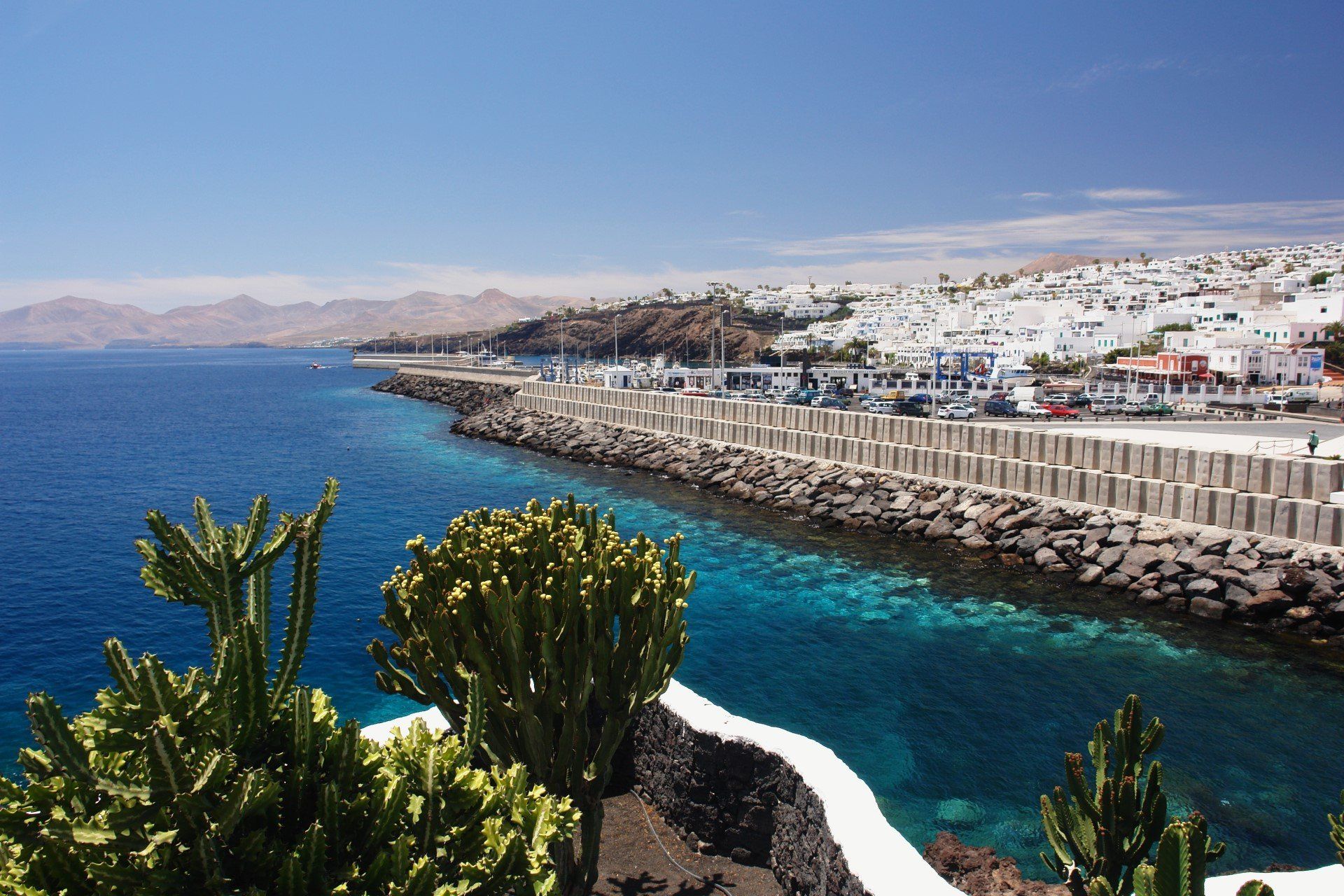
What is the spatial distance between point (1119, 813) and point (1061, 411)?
142 ft

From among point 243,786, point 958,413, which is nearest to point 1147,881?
point 243,786

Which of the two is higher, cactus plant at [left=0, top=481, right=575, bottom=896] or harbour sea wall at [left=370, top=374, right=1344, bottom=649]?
cactus plant at [left=0, top=481, right=575, bottom=896]

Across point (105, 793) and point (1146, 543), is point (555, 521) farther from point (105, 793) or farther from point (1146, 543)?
point (1146, 543)

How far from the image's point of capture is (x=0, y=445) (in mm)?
58812

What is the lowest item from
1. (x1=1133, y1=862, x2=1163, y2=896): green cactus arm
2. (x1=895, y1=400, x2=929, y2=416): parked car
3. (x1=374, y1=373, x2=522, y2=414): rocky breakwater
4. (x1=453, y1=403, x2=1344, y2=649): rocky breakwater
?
(x1=453, y1=403, x2=1344, y2=649): rocky breakwater

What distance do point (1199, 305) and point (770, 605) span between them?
125717 millimetres

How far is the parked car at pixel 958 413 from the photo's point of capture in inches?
1747

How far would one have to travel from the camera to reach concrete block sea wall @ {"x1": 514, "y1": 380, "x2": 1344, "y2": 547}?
2245 cm

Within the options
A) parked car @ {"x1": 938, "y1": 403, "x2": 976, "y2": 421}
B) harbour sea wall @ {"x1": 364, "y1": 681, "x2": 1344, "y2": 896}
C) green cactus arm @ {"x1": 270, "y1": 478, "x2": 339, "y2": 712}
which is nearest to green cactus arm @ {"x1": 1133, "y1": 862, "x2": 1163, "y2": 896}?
harbour sea wall @ {"x1": 364, "y1": 681, "x2": 1344, "y2": 896}

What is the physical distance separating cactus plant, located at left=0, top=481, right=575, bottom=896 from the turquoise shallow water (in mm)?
9082

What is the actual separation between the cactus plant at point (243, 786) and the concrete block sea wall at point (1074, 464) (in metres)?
24.1

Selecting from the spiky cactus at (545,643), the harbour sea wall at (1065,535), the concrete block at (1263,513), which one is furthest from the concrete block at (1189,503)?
the spiky cactus at (545,643)

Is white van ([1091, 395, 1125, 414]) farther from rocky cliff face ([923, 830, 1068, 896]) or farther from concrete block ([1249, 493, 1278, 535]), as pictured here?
rocky cliff face ([923, 830, 1068, 896])

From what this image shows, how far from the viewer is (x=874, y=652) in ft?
62.6
